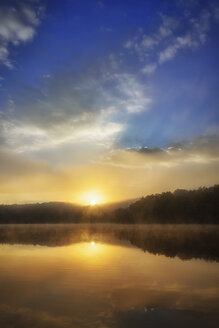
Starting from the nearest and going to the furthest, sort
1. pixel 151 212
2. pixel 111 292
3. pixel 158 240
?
pixel 111 292, pixel 158 240, pixel 151 212

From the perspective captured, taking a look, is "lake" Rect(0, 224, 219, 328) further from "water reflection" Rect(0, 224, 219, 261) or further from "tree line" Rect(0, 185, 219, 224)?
"tree line" Rect(0, 185, 219, 224)

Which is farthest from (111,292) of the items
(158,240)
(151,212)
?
(151,212)

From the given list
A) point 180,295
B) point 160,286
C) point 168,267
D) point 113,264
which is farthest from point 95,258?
point 180,295

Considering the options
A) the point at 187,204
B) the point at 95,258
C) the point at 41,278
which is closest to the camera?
the point at 41,278

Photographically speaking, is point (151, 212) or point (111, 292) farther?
point (151, 212)

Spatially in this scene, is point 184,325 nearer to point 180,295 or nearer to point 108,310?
point 108,310

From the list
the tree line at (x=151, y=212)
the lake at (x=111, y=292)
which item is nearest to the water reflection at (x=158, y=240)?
the lake at (x=111, y=292)

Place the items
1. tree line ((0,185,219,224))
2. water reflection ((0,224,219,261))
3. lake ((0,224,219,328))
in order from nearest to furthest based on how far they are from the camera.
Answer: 1. lake ((0,224,219,328))
2. water reflection ((0,224,219,261))
3. tree line ((0,185,219,224))

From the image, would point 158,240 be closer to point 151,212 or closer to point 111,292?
point 111,292

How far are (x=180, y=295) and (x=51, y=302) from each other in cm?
505

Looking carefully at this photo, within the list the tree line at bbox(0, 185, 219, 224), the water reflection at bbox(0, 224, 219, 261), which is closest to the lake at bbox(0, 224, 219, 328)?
the water reflection at bbox(0, 224, 219, 261)

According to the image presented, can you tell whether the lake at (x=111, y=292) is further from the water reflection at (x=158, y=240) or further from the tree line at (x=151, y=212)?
the tree line at (x=151, y=212)

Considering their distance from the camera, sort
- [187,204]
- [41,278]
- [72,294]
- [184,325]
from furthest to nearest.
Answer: [187,204] → [41,278] → [72,294] → [184,325]

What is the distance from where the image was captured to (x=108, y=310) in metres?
11.8
